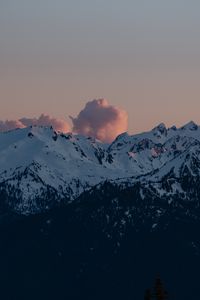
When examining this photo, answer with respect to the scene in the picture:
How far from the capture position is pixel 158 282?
11275cm

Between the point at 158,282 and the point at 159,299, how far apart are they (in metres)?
2.12

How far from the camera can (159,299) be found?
113875mm
